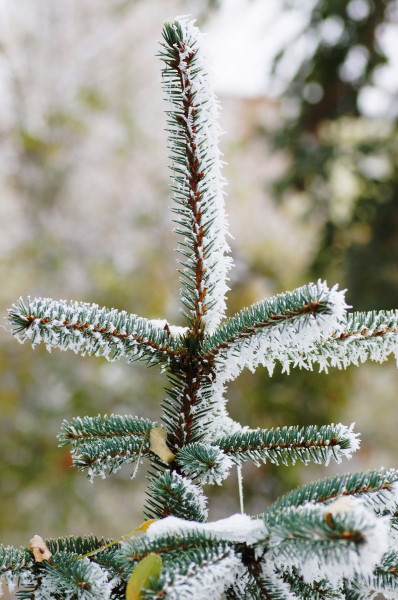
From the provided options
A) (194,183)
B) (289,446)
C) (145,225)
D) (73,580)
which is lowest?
(73,580)

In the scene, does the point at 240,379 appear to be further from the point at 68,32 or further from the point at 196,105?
the point at 68,32

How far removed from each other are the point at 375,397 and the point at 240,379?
1.21m

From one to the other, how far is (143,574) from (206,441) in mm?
208

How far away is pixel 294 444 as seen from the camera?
0.51m

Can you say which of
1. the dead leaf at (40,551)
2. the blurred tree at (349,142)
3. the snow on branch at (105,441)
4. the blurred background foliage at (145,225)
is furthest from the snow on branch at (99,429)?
the blurred tree at (349,142)

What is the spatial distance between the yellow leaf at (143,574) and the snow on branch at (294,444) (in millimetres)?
183

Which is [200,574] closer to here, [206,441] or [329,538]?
[329,538]

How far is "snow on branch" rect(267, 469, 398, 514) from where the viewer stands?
0.42m

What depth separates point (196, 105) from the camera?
48 centimetres

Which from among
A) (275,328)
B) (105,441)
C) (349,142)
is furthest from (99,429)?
(349,142)

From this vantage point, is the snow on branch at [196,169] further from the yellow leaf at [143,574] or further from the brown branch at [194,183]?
the yellow leaf at [143,574]

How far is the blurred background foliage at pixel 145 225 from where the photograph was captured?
2580 millimetres

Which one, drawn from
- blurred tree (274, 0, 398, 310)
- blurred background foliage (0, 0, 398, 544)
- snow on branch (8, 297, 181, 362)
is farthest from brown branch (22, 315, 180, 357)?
blurred tree (274, 0, 398, 310)

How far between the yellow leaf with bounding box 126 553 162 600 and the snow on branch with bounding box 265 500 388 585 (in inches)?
3.1
